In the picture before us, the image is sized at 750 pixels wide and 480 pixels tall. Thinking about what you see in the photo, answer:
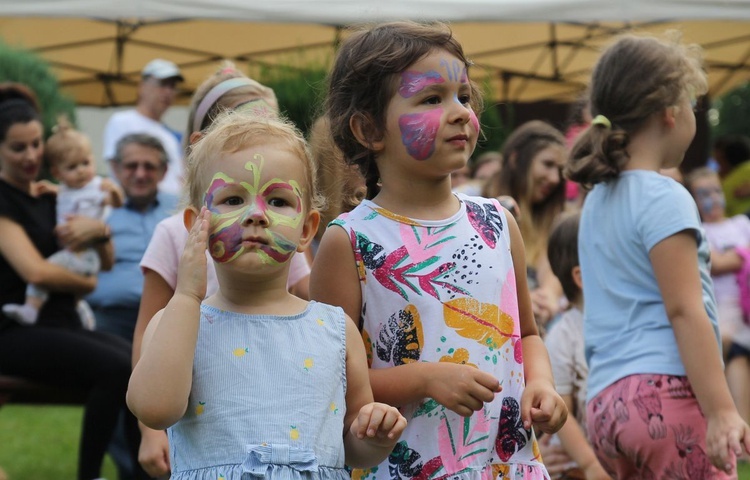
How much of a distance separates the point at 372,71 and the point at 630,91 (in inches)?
42.5

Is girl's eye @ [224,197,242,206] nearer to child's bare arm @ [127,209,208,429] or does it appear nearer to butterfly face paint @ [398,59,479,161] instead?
child's bare arm @ [127,209,208,429]

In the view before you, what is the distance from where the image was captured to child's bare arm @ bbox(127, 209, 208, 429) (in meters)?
2.24

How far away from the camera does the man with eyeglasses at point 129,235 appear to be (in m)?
6.15

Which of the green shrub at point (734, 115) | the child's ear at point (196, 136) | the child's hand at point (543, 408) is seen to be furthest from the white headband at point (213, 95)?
the green shrub at point (734, 115)

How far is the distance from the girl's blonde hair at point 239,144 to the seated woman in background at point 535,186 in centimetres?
330

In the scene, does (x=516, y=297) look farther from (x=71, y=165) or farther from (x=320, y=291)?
(x=71, y=165)

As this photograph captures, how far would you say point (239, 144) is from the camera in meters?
2.50

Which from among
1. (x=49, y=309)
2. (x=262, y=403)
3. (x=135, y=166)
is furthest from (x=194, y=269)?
(x=135, y=166)

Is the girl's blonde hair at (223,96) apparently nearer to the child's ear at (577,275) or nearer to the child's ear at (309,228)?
the child's ear at (309,228)

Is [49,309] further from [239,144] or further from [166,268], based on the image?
[239,144]

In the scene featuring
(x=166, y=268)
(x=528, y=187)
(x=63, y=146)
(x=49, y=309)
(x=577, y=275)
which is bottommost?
(x=49, y=309)

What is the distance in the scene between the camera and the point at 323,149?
374 centimetres

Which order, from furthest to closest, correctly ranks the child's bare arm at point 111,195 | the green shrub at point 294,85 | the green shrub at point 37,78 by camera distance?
the green shrub at point 37,78
the green shrub at point 294,85
the child's bare arm at point 111,195

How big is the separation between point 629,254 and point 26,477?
460 centimetres
